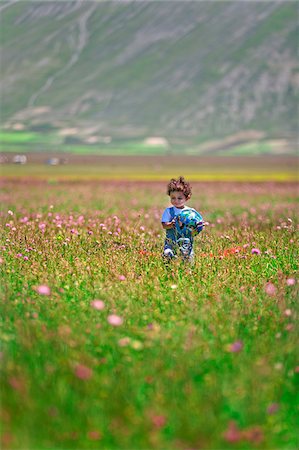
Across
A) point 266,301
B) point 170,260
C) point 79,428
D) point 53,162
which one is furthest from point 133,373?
point 53,162

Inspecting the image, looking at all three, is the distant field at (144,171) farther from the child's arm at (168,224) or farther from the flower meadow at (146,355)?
the flower meadow at (146,355)

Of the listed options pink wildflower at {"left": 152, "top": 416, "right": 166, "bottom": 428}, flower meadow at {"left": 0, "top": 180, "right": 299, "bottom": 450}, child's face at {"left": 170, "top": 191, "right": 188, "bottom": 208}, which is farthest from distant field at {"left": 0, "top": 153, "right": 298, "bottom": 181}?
pink wildflower at {"left": 152, "top": 416, "right": 166, "bottom": 428}

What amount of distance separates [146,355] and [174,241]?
4.63 meters

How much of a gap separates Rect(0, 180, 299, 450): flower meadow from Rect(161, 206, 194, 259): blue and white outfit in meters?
0.38

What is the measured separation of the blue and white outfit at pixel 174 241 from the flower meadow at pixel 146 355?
0.38 metres

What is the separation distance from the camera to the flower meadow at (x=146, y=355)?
13.6 ft

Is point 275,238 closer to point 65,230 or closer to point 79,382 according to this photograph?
point 65,230

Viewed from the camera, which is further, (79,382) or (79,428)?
(79,382)

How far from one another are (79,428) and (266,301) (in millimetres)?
3247

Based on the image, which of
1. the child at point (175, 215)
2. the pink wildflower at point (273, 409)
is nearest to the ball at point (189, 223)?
the child at point (175, 215)

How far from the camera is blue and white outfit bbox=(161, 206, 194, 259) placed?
9.41 meters

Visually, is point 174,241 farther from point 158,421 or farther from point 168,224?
point 158,421

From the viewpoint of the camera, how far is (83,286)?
24.9ft

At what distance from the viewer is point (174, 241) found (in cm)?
970
